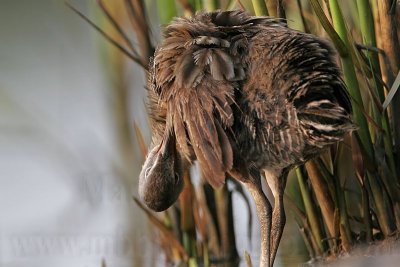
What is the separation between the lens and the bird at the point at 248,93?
1829 mm

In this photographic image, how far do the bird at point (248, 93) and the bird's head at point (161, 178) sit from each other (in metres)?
0.19

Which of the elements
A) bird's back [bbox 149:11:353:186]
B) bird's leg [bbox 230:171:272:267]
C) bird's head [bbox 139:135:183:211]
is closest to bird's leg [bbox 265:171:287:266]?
bird's leg [bbox 230:171:272:267]

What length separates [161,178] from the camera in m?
2.21

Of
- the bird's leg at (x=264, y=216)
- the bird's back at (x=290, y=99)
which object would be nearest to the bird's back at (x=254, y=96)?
the bird's back at (x=290, y=99)

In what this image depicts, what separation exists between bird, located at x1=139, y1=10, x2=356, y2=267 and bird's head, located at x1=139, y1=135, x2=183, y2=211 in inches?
7.4

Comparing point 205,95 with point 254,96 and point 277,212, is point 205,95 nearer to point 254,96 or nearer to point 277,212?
point 254,96

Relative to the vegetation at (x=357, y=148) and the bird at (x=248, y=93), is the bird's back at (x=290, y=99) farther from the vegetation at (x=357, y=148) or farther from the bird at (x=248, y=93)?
the vegetation at (x=357, y=148)

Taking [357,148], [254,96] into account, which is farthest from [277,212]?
[254,96]

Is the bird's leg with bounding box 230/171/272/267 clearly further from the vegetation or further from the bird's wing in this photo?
the bird's wing

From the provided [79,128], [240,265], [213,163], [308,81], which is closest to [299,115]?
[308,81]

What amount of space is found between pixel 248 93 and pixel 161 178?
448 mm

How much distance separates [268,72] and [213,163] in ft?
0.77

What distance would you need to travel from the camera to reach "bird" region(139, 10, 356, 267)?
72.0 inches

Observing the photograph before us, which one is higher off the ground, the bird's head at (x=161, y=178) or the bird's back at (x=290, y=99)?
the bird's back at (x=290, y=99)
